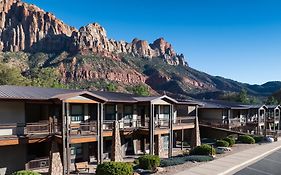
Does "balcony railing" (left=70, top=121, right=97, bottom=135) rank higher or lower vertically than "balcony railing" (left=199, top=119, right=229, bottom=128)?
higher

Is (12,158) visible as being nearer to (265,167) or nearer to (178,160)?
(178,160)

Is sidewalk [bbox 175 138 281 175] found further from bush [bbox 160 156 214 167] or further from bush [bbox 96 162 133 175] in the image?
bush [bbox 96 162 133 175]

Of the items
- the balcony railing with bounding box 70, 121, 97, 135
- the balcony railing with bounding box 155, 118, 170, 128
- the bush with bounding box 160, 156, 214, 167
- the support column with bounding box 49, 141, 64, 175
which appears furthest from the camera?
the balcony railing with bounding box 155, 118, 170, 128

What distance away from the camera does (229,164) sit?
77.1 feet

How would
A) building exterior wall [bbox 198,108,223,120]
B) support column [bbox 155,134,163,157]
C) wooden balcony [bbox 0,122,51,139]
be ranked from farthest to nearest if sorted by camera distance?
1. building exterior wall [bbox 198,108,223,120]
2. support column [bbox 155,134,163,157]
3. wooden balcony [bbox 0,122,51,139]

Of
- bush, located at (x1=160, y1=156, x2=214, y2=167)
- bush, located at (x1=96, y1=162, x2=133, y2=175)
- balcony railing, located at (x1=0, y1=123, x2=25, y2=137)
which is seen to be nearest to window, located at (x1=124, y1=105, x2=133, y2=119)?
bush, located at (x1=160, y1=156, x2=214, y2=167)

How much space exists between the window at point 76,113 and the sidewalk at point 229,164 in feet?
35.0

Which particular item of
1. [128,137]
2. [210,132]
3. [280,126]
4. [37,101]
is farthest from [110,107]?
[280,126]

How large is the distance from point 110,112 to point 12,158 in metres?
10.4

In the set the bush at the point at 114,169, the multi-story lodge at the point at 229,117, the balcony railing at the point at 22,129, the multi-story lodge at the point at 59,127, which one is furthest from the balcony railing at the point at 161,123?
the multi-story lodge at the point at 229,117

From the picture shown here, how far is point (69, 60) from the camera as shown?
446 ft

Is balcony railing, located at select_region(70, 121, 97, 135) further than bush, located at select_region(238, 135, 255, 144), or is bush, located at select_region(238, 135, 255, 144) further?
bush, located at select_region(238, 135, 255, 144)

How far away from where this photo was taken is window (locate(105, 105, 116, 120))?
91.7 feet

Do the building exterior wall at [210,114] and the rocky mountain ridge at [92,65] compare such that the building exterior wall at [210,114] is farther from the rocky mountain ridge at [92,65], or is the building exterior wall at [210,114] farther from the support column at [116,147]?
the rocky mountain ridge at [92,65]
